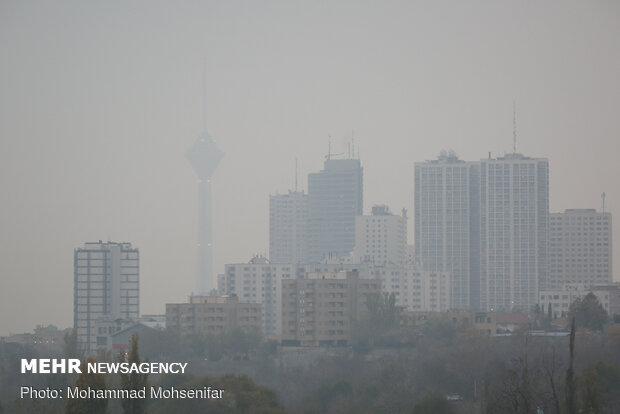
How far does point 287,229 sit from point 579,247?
4859cm

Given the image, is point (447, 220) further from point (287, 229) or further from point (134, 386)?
point (134, 386)

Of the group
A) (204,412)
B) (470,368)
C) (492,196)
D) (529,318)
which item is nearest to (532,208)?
(492,196)

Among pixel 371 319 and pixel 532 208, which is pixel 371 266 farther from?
pixel 371 319

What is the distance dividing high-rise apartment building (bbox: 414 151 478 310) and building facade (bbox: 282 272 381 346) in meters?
55.8

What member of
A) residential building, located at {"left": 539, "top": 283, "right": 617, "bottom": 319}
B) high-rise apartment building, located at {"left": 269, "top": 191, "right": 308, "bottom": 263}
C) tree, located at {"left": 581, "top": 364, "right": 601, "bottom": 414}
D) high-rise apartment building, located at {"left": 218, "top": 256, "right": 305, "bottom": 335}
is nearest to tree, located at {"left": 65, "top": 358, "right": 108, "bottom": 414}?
tree, located at {"left": 581, "top": 364, "right": 601, "bottom": 414}

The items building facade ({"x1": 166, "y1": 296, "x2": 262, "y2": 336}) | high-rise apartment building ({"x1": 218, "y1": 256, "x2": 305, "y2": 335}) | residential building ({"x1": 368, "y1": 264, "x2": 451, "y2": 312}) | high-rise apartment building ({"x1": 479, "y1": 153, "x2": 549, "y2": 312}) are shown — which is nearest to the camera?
building facade ({"x1": 166, "y1": 296, "x2": 262, "y2": 336})

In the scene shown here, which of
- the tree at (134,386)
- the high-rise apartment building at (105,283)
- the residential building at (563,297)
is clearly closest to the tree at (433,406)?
the tree at (134,386)

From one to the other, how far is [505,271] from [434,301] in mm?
15839

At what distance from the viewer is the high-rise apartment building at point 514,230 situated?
138 metres

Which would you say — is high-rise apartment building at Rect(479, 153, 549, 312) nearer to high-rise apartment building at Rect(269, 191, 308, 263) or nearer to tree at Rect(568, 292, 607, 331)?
high-rise apartment building at Rect(269, 191, 308, 263)

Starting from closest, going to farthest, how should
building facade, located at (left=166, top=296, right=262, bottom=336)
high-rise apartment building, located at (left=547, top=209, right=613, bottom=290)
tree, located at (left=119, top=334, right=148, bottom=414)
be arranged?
1. tree, located at (left=119, top=334, right=148, bottom=414)
2. building facade, located at (left=166, top=296, right=262, bottom=336)
3. high-rise apartment building, located at (left=547, top=209, right=613, bottom=290)

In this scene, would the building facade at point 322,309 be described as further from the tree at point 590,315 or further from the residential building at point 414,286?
the residential building at point 414,286

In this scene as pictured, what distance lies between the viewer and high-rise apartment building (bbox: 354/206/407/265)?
151000 mm

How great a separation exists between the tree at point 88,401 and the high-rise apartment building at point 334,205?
140m
